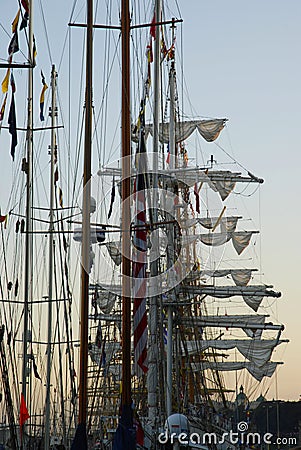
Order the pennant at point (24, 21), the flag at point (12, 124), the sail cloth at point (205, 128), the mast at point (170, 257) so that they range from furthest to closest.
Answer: the sail cloth at point (205, 128)
the mast at point (170, 257)
the pennant at point (24, 21)
the flag at point (12, 124)

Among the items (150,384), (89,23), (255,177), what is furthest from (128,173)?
(255,177)

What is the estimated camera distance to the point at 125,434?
1956cm

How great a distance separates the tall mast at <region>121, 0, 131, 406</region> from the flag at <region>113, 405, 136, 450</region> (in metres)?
0.44

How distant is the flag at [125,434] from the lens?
63.6 ft

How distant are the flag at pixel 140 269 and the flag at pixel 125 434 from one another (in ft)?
16.2

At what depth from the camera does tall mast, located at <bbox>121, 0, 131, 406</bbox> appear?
68.9 feet

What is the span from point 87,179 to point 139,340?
5.12m

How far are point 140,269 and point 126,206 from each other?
2.96m

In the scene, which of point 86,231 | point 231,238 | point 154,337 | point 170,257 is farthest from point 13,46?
point 231,238

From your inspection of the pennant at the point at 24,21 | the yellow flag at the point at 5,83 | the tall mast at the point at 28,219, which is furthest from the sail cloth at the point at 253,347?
the yellow flag at the point at 5,83

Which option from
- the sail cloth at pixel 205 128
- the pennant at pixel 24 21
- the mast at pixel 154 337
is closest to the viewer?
the pennant at pixel 24 21

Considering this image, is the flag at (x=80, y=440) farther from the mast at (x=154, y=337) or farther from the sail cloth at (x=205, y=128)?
the sail cloth at (x=205, y=128)

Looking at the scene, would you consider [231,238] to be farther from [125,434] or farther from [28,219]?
[125,434]

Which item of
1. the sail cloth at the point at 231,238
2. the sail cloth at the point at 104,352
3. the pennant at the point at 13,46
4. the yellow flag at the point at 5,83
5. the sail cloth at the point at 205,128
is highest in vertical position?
the sail cloth at the point at 205,128
